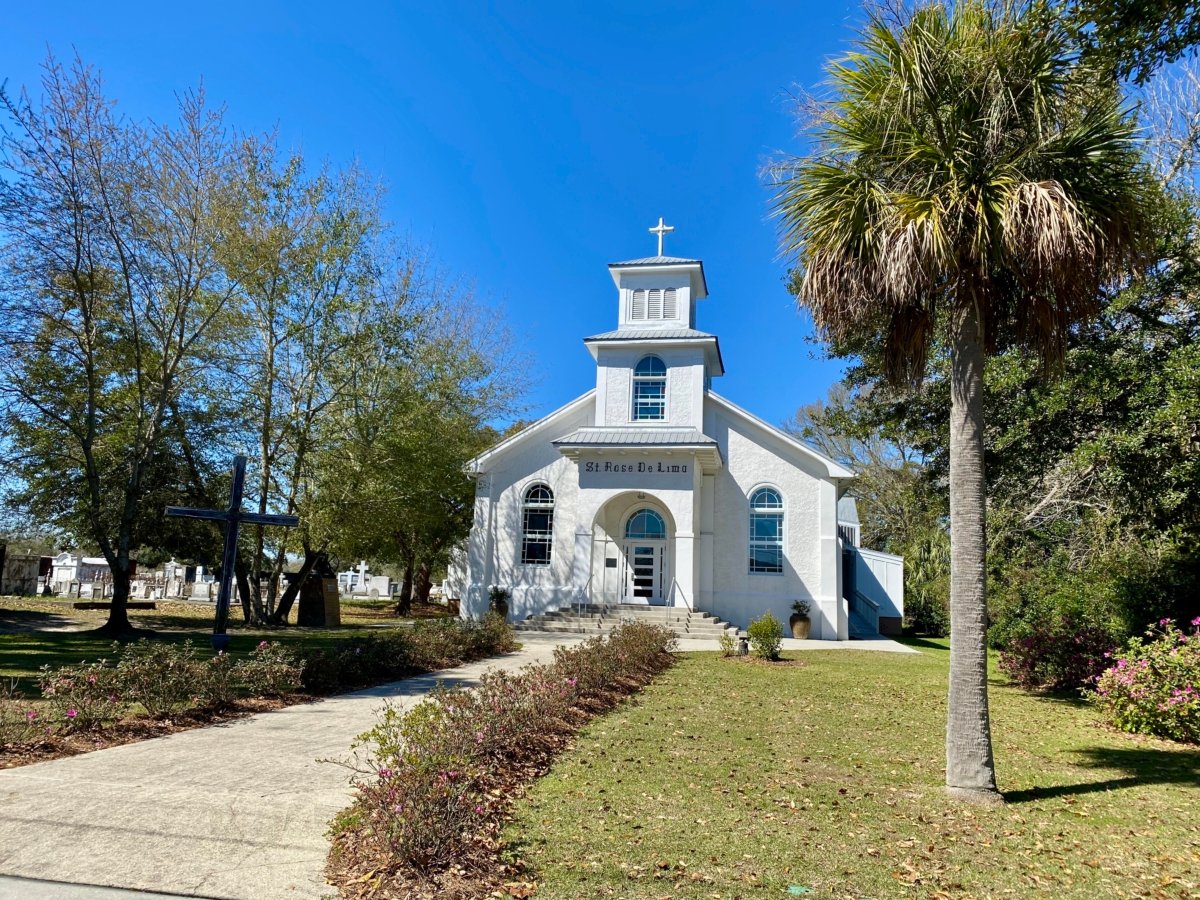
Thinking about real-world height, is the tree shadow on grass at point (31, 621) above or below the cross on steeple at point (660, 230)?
below

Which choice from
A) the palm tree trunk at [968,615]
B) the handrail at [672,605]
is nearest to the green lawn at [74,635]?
the handrail at [672,605]

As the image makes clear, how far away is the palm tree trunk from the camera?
6.64m

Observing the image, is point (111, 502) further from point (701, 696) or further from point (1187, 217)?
point (1187, 217)

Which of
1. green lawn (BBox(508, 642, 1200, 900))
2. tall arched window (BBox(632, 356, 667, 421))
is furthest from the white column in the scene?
green lawn (BBox(508, 642, 1200, 900))

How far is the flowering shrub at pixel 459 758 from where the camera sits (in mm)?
4645

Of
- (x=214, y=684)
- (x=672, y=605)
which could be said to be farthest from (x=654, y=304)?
(x=214, y=684)

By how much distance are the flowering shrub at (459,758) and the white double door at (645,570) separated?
48.3ft

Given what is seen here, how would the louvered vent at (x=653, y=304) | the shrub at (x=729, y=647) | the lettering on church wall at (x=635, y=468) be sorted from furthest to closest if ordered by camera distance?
the louvered vent at (x=653, y=304) < the lettering on church wall at (x=635, y=468) < the shrub at (x=729, y=647)

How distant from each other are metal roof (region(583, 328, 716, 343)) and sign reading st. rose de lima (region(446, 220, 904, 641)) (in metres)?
0.08

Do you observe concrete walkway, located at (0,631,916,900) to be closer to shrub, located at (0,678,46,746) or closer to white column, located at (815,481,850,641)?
shrub, located at (0,678,46,746)

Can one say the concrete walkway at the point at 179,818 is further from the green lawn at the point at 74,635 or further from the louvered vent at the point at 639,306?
the louvered vent at the point at 639,306

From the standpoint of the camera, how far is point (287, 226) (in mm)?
22438

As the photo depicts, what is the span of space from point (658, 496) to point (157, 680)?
17331 millimetres

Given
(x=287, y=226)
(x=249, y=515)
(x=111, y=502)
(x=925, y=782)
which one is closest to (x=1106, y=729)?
(x=925, y=782)
